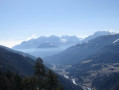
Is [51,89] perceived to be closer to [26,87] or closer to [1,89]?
[26,87]

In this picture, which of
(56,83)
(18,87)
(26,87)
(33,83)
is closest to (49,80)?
(56,83)

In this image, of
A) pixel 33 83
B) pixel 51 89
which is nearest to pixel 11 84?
pixel 33 83

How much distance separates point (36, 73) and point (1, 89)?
59.4 ft

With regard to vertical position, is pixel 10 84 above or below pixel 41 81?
below

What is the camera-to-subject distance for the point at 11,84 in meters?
74.8

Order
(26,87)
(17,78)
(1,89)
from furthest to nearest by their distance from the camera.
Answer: (17,78)
(1,89)
(26,87)

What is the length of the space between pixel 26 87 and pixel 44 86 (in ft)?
22.6

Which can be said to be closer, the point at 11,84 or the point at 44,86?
the point at 44,86

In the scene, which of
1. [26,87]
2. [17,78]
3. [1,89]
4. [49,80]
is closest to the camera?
[49,80]

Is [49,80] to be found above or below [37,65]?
below

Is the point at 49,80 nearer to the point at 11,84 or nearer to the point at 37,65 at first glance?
the point at 37,65

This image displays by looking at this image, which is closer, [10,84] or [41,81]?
[41,81]

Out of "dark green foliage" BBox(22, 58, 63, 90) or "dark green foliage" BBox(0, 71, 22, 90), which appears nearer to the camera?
"dark green foliage" BBox(22, 58, 63, 90)

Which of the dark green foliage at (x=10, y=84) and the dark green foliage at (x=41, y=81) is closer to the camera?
the dark green foliage at (x=41, y=81)
